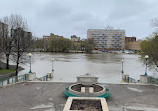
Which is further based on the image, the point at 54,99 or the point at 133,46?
the point at 133,46

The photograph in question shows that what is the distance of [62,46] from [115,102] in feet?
330

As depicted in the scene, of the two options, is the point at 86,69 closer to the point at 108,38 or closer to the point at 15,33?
the point at 15,33

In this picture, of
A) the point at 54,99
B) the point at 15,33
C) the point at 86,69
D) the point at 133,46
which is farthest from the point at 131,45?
the point at 54,99

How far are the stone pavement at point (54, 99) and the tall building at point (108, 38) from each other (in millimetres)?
159787

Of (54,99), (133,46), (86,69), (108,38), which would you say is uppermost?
(108,38)

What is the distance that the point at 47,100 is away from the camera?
31.0ft

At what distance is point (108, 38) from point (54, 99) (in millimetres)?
170214

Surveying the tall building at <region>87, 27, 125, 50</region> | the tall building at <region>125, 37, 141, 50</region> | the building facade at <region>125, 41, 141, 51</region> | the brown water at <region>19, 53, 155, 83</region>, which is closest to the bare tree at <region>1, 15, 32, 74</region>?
the brown water at <region>19, 53, 155, 83</region>

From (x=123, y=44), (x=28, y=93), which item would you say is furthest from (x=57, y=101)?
(x=123, y=44)

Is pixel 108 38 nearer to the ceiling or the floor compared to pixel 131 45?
nearer to the ceiling

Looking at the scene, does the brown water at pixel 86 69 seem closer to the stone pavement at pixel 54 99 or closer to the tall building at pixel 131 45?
the stone pavement at pixel 54 99

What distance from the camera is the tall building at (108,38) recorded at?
17012 cm

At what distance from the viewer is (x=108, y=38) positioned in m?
173

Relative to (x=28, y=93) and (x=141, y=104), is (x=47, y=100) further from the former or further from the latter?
(x=141, y=104)
